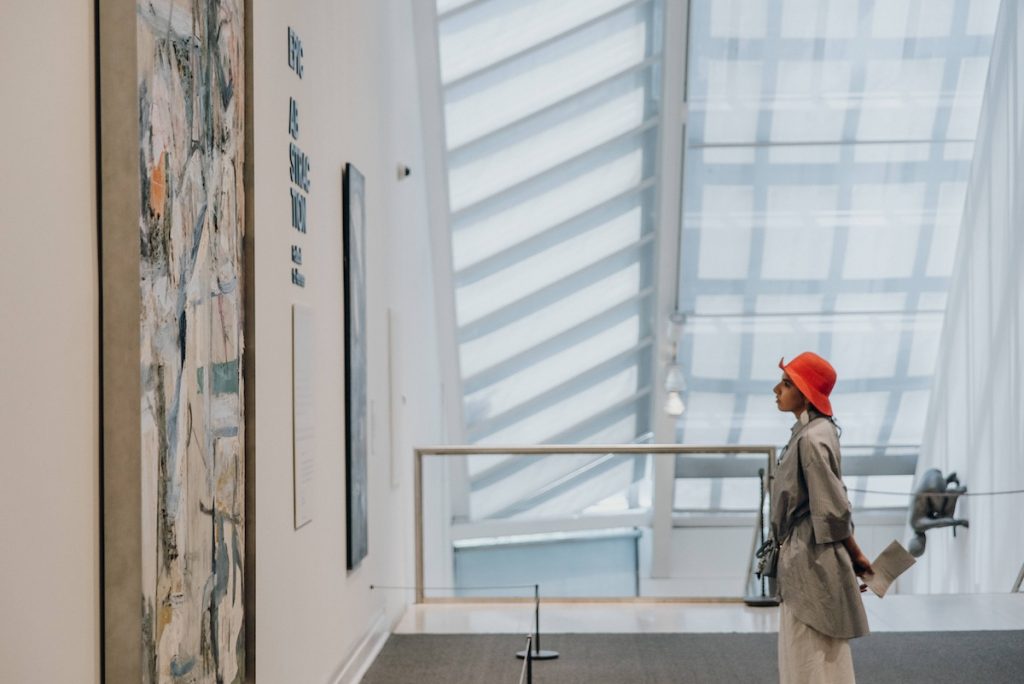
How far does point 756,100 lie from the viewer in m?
9.04

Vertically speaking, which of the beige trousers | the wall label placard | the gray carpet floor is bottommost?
the gray carpet floor

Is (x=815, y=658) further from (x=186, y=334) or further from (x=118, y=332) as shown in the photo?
(x=118, y=332)

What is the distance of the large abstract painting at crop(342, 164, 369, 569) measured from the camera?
5.14m

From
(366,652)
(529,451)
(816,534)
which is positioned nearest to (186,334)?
(816,534)

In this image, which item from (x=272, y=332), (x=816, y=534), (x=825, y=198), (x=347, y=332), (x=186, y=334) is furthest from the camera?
(x=825, y=198)

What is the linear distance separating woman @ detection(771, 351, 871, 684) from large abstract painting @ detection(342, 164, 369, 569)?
1.80 m

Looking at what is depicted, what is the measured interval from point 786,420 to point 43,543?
8.68 metres

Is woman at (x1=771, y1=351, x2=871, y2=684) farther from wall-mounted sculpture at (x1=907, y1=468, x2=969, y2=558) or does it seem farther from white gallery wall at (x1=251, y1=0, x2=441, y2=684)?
wall-mounted sculpture at (x1=907, y1=468, x2=969, y2=558)

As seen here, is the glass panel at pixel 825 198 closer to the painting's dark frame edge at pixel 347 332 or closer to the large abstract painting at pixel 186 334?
the painting's dark frame edge at pixel 347 332

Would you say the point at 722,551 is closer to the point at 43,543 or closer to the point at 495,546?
the point at 495,546

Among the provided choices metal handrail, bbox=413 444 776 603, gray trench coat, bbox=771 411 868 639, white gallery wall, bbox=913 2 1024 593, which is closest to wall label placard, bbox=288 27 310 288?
gray trench coat, bbox=771 411 868 639

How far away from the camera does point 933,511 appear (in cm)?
945

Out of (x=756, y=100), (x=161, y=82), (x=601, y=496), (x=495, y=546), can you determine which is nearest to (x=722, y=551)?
(x=601, y=496)

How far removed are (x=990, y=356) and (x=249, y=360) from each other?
6895mm
